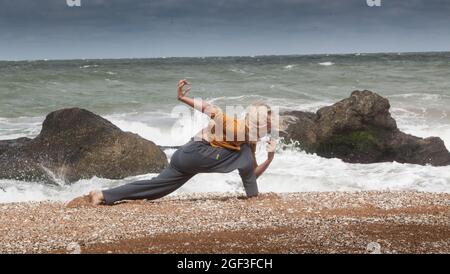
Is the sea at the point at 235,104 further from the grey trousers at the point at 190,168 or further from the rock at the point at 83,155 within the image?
the grey trousers at the point at 190,168

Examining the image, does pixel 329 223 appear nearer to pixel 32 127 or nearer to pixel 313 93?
pixel 32 127

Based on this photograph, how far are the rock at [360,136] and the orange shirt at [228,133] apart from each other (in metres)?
8.76

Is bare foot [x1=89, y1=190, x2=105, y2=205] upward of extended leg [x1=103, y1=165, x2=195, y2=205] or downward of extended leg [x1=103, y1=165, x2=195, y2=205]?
downward

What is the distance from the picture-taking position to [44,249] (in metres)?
6.38

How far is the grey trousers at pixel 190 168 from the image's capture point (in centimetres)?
811

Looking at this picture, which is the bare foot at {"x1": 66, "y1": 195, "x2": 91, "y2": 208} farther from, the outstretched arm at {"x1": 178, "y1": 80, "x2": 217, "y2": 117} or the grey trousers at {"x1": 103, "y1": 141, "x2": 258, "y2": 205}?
the outstretched arm at {"x1": 178, "y1": 80, "x2": 217, "y2": 117}

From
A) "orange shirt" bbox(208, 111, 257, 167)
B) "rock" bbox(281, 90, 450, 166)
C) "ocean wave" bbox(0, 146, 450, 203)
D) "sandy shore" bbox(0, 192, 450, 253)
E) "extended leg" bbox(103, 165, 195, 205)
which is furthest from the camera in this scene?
"rock" bbox(281, 90, 450, 166)

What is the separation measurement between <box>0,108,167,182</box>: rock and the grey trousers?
18.6 feet

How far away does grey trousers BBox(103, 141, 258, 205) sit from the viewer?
319 inches

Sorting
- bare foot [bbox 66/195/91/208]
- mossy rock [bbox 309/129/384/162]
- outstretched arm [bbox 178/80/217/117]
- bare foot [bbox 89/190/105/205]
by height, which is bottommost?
mossy rock [bbox 309/129/384/162]

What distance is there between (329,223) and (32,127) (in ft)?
63.5

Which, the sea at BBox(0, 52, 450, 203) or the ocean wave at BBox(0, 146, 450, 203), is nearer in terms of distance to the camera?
the ocean wave at BBox(0, 146, 450, 203)

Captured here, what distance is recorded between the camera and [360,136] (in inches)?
670

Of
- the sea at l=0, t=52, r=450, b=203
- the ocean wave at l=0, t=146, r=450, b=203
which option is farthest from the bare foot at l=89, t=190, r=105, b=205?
the sea at l=0, t=52, r=450, b=203
